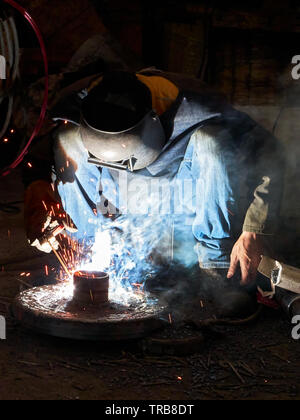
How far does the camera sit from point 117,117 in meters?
3.18

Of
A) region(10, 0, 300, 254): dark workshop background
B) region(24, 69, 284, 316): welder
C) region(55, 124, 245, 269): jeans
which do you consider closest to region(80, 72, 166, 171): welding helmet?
region(24, 69, 284, 316): welder

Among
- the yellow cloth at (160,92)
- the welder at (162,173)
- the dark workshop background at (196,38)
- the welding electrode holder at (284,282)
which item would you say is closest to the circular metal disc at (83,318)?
the welder at (162,173)

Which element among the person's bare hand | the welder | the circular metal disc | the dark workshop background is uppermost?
the dark workshop background

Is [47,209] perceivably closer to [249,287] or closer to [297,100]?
[249,287]

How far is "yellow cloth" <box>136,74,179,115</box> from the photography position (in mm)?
3529

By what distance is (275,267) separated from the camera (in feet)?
10.8

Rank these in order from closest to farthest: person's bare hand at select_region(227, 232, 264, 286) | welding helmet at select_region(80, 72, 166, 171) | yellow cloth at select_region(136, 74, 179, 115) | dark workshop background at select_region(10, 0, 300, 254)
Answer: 1. welding helmet at select_region(80, 72, 166, 171)
2. person's bare hand at select_region(227, 232, 264, 286)
3. yellow cloth at select_region(136, 74, 179, 115)
4. dark workshop background at select_region(10, 0, 300, 254)

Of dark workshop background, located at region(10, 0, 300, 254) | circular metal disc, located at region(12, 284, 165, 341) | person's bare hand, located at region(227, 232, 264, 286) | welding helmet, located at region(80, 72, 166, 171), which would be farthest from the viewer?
dark workshop background, located at region(10, 0, 300, 254)

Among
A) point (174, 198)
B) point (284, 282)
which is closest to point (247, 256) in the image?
point (284, 282)

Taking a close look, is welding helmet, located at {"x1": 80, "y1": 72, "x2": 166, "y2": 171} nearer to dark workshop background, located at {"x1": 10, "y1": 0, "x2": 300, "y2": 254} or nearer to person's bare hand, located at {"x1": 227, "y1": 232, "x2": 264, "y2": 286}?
person's bare hand, located at {"x1": 227, "y1": 232, "x2": 264, "y2": 286}

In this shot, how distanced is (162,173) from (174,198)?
207 mm

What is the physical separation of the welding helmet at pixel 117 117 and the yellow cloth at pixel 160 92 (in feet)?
0.76

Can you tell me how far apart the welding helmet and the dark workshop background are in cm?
326
